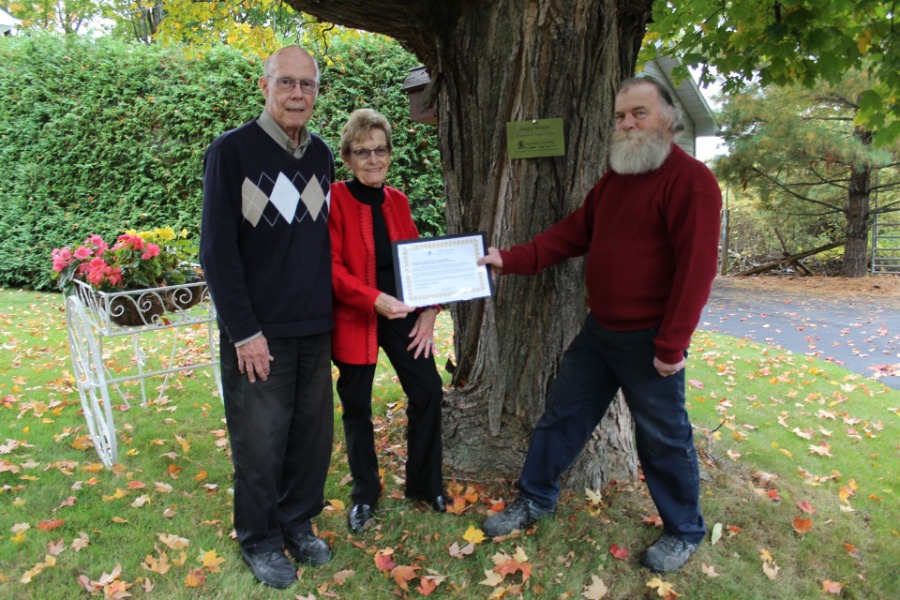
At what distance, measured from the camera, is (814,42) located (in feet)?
11.3

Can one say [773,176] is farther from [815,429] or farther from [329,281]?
[329,281]

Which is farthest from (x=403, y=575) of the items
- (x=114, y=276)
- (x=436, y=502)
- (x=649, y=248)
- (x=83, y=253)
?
(x=83, y=253)

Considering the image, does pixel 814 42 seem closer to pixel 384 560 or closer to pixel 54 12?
pixel 384 560

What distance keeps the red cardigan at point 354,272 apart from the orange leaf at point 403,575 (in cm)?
95

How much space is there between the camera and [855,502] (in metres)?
3.60

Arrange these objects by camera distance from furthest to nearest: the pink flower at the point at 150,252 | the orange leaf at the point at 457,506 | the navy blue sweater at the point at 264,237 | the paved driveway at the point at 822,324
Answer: the paved driveway at the point at 822,324, the pink flower at the point at 150,252, the orange leaf at the point at 457,506, the navy blue sweater at the point at 264,237

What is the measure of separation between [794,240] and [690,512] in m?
16.6

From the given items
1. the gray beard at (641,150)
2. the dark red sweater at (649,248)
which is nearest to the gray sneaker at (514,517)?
the dark red sweater at (649,248)

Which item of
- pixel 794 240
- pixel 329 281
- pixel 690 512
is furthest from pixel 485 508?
pixel 794 240

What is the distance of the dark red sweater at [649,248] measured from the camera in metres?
2.35

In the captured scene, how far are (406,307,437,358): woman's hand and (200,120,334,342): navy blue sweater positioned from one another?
16.8 inches

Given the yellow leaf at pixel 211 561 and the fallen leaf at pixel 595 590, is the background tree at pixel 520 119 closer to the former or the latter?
the fallen leaf at pixel 595 590

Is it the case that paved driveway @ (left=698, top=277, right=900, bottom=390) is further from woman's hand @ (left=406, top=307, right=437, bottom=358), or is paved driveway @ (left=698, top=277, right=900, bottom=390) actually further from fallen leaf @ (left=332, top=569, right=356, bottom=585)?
fallen leaf @ (left=332, top=569, right=356, bottom=585)

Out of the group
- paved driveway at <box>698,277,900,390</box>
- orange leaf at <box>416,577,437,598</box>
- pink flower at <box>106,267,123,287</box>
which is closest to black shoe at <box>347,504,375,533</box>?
orange leaf at <box>416,577,437,598</box>
